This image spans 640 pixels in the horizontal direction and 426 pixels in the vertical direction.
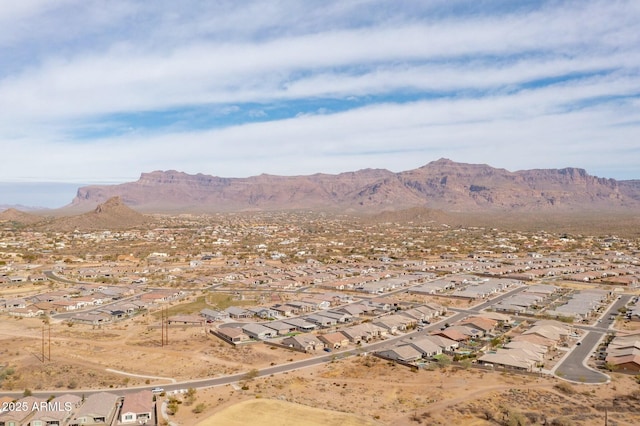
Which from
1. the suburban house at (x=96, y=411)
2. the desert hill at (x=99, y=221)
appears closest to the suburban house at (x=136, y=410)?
the suburban house at (x=96, y=411)

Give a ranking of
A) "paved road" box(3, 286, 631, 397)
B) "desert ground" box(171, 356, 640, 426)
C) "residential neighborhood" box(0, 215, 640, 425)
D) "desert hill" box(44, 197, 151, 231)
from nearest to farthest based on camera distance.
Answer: "desert ground" box(171, 356, 640, 426) → "paved road" box(3, 286, 631, 397) → "residential neighborhood" box(0, 215, 640, 425) → "desert hill" box(44, 197, 151, 231)

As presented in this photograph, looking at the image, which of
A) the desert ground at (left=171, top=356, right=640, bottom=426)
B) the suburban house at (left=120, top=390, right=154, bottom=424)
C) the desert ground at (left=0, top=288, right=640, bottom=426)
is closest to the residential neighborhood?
the suburban house at (left=120, top=390, right=154, bottom=424)

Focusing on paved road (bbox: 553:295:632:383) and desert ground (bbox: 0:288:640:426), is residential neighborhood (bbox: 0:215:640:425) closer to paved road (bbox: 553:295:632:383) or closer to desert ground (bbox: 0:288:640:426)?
paved road (bbox: 553:295:632:383)

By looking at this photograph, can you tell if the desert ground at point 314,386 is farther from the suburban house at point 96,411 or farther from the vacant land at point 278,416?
the suburban house at point 96,411

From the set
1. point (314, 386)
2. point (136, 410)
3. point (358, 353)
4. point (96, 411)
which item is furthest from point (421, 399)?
point (96, 411)

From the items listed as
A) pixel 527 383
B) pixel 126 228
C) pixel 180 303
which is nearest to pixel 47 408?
pixel 527 383
